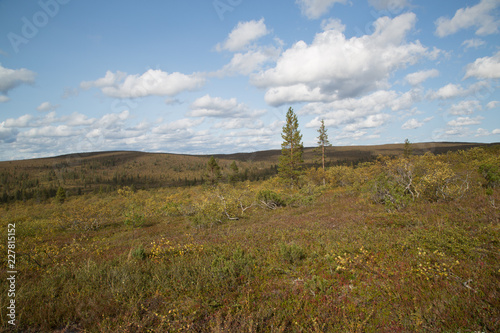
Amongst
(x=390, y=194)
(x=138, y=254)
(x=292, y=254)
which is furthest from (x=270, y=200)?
(x=138, y=254)

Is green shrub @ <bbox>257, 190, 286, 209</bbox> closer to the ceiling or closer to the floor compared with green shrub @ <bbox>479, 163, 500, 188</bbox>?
closer to the floor

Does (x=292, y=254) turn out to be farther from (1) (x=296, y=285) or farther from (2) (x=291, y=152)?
(2) (x=291, y=152)

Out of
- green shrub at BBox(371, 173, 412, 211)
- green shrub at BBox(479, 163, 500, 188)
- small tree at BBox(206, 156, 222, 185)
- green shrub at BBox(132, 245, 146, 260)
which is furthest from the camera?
small tree at BBox(206, 156, 222, 185)

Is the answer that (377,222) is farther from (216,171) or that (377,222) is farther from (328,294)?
(216,171)

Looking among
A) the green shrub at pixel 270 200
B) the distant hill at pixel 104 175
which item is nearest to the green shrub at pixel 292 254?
the green shrub at pixel 270 200

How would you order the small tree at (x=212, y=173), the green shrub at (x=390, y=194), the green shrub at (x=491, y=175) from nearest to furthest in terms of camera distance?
the green shrub at (x=390, y=194)
the green shrub at (x=491, y=175)
the small tree at (x=212, y=173)

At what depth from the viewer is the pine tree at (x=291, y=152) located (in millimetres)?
35375

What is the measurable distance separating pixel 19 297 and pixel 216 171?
1735 inches

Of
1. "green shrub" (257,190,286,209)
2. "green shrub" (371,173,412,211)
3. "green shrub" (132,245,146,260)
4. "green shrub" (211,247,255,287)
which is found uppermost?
"green shrub" (371,173,412,211)

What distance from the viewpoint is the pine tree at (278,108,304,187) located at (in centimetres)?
3538

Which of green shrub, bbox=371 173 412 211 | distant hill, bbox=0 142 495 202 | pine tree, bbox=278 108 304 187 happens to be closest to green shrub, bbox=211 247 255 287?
green shrub, bbox=371 173 412 211

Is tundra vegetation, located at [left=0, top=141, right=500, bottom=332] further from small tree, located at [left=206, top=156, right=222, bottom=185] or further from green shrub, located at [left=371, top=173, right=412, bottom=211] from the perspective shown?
small tree, located at [left=206, top=156, right=222, bottom=185]

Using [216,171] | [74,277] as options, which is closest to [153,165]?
[216,171]

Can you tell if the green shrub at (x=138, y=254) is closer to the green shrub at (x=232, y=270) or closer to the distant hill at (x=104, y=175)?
the green shrub at (x=232, y=270)
